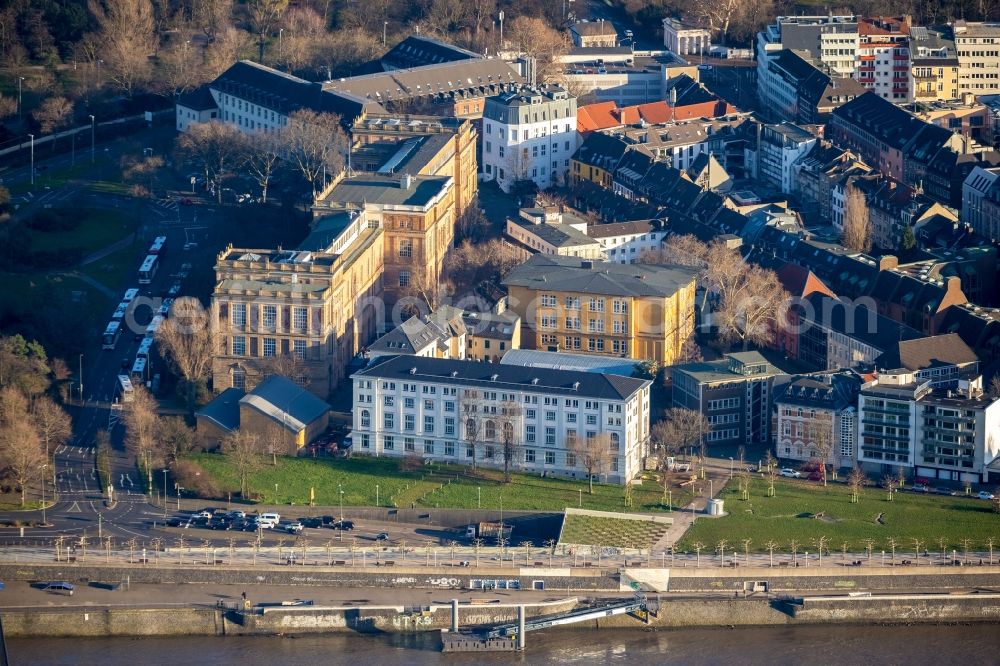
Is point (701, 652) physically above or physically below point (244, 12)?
below

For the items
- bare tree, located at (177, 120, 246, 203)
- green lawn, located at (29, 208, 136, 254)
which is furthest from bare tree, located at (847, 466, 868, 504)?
bare tree, located at (177, 120, 246, 203)

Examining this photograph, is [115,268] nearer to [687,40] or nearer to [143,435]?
[143,435]

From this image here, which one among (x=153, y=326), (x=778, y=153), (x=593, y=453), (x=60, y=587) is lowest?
(x=60, y=587)

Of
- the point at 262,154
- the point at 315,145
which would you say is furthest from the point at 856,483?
the point at 262,154

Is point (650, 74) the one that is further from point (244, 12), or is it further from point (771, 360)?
point (771, 360)

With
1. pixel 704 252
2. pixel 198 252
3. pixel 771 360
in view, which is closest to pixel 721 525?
pixel 771 360

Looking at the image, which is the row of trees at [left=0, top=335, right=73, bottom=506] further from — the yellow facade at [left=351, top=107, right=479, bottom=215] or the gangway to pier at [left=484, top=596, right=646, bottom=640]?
the yellow facade at [left=351, top=107, right=479, bottom=215]
